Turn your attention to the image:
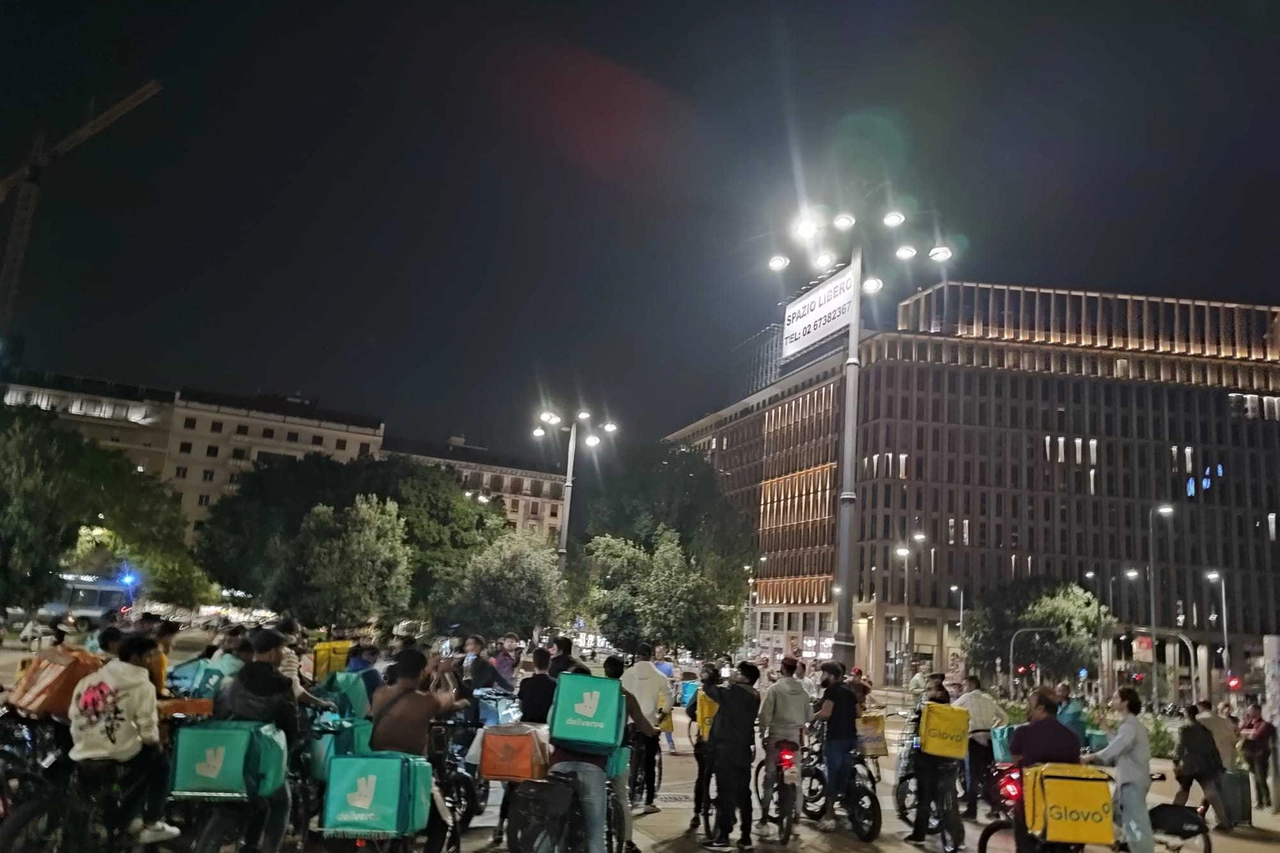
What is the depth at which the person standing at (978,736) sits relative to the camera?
1237cm

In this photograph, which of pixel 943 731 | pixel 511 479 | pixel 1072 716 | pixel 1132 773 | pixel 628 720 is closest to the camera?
pixel 1132 773

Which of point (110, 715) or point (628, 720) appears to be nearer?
point (110, 715)

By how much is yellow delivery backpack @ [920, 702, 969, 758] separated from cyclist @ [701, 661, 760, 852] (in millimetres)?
1894

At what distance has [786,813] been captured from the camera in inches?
415

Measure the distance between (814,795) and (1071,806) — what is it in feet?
17.1

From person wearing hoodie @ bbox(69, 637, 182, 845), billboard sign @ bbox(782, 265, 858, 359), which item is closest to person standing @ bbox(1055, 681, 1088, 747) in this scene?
billboard sign @ bbox(782, 265, 858, 359)

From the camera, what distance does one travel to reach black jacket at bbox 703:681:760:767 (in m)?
9.90

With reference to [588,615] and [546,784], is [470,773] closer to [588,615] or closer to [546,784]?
[546,784]

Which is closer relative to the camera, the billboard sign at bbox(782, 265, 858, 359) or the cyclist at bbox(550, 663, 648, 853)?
the cyclist at bbox(550, 663, 648, 853)

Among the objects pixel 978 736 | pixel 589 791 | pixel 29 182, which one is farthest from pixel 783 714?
pixel 29 182

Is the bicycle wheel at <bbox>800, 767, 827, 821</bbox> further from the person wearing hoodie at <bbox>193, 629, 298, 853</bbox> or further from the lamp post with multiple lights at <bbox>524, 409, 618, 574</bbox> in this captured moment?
the lamp post with multiple lights at <bbox>524, 409, 618, 574</bbox>

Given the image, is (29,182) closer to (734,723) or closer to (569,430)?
(569,430)

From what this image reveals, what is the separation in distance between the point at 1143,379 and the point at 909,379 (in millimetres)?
22297

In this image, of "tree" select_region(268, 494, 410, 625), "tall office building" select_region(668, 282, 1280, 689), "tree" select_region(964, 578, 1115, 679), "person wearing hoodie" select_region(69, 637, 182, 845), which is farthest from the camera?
"tall office building" select_region(668, 282, 1280, 689)
